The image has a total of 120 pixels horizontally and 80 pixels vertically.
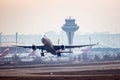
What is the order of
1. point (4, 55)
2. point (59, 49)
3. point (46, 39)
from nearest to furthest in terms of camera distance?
point (46, 39)
point (59, 49)
point (4, 55)

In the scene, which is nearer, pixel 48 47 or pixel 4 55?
pixel 48 47

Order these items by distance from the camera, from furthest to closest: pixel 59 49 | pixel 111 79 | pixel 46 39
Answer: pixel 59 49 → pixel 46 39 → pixel 111 79

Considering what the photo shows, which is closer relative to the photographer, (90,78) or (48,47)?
(90,78)

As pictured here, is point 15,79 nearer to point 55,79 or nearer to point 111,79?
point 55,79

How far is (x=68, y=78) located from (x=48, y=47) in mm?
26986

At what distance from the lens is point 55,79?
266 feet

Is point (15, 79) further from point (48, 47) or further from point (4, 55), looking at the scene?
point (4, 55)

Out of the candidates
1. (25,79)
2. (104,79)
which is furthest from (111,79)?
(25,79)

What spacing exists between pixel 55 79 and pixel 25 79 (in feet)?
17.3

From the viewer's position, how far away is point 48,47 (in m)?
109

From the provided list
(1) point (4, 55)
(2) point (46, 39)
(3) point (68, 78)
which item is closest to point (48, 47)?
(2) point (46, 39)

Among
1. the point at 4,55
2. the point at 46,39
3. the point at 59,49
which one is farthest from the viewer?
the point at 4,55

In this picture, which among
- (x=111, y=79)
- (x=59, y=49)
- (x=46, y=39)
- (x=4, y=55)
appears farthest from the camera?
(x=4, y=55)

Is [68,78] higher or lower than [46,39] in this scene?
lower
